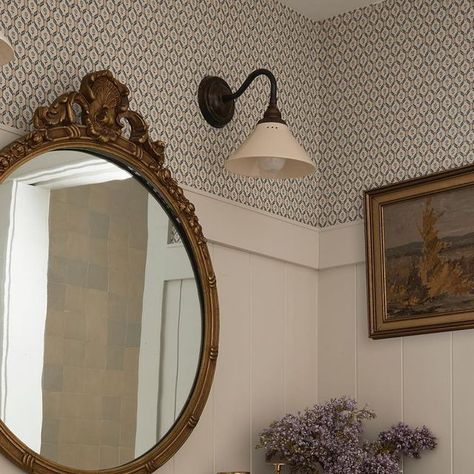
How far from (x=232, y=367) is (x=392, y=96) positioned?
0.93 meters

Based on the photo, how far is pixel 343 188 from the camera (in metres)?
3.18

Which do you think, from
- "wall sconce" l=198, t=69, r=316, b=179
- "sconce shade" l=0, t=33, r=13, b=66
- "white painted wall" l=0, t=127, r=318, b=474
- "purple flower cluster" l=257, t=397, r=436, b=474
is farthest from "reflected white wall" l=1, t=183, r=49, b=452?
"purple flower cluster" l=257, t=397, r=436, b=474

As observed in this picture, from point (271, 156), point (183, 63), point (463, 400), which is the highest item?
point (183, 63)

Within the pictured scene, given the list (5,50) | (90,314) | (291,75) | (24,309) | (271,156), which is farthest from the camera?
(291,75)

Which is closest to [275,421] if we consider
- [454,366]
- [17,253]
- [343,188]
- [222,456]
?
[222,456]

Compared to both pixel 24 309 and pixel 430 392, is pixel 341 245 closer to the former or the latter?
pixel 430 392

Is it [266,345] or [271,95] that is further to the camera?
[266,345]

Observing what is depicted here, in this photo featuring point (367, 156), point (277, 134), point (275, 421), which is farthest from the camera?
point (367, 156)

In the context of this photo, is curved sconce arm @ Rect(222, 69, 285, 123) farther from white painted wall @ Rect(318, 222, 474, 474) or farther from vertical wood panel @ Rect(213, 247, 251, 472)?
white painted wall @ Rect(318, 222, 474, 474)

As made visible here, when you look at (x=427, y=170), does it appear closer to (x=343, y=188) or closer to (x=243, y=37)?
(x=343, y=188)

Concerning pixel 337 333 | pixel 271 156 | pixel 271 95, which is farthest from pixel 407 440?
pixel 271 95

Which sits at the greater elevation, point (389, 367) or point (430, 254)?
point (430, 254)

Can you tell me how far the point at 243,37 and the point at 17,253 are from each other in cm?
107

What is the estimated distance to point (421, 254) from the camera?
9.62 ft
